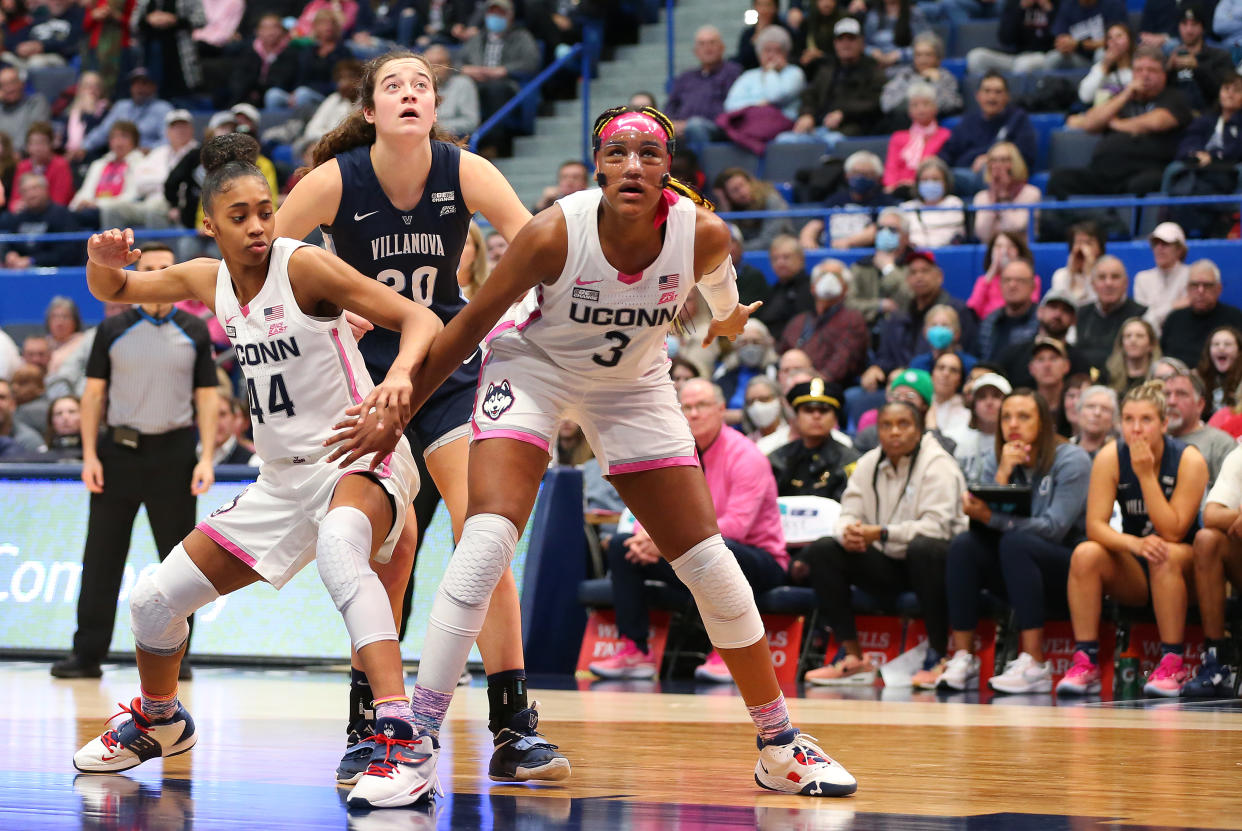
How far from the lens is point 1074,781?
4508 millimetres

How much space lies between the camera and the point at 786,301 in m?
12.0

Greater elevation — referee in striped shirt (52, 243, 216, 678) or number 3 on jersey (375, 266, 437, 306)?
number 3 on jersey (375, 266, 437, 306)

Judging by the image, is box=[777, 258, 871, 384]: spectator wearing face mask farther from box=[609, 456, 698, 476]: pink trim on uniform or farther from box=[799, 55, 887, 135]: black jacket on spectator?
box=[609, 456, 698, 476]: pink trim on uniform

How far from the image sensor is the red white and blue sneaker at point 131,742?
4723mm

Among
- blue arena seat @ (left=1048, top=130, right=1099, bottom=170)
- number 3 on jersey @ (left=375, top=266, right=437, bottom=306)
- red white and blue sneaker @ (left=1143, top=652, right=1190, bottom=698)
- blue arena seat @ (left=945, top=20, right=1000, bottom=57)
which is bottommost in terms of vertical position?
red white and blue sneaker @ (left=1143, top=652, right=1190, bottom=698)

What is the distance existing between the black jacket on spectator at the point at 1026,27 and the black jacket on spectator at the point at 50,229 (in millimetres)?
8891

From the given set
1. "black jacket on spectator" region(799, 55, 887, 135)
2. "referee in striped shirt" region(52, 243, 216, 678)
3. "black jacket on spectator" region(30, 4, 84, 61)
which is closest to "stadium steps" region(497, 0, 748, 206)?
"black jacket on spectator" region(799, 55, 887, 135)

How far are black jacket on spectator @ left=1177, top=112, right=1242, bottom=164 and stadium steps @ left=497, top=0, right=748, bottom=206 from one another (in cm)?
548

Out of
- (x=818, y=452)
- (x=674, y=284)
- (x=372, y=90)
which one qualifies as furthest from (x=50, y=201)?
(x=674, y=284)

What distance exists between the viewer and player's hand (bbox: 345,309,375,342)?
4.71 m

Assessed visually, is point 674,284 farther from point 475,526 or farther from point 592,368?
point 475,526

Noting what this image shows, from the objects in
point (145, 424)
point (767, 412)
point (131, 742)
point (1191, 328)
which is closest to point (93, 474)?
point (145, 424)

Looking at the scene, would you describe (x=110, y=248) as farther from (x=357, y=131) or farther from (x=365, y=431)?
(x=365, y=431)

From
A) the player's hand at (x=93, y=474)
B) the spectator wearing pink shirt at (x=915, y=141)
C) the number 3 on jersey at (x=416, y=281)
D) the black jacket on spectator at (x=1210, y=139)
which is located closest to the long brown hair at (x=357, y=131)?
the number 3 on jersey at (x=416, y=281)
